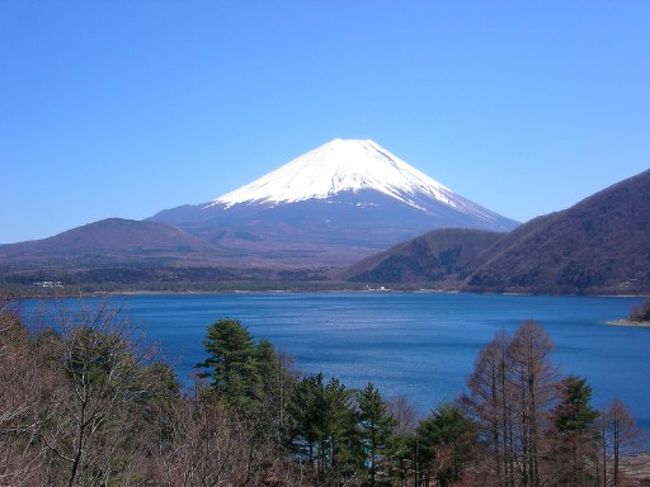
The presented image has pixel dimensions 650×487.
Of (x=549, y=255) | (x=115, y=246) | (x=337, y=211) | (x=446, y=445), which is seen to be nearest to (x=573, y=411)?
(x=446, y=445)

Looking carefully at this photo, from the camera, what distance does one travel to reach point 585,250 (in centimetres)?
7744

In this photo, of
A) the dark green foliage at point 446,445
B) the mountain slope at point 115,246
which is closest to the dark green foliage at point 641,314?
the dark green foliage at point 446,445

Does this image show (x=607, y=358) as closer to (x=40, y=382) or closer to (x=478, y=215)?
(x=40, y=382)

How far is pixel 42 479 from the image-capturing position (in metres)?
4.36

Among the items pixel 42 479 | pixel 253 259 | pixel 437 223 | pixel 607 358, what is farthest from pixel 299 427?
pixel 437 223

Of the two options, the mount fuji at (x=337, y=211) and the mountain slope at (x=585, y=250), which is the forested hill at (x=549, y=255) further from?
the mount fuji at (x=337, y=211)

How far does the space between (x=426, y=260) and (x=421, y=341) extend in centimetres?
→ 6763

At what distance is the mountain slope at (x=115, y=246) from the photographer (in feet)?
384

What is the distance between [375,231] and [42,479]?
15707 centimetres

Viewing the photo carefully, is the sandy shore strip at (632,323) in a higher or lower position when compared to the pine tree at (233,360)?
lower

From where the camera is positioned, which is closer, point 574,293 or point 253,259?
point 574,293

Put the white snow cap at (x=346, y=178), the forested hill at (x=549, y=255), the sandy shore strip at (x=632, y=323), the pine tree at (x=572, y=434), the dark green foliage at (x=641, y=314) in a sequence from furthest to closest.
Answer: the white snow cap at (x=346, y=178) < the forested hill at (x=549, y=255) < the dark green foliage at (x=641, y=314) < the sandy shore strip at (x=632, y=323) < the pine tree at (x=572, y=434)

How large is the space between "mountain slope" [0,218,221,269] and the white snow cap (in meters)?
40.4

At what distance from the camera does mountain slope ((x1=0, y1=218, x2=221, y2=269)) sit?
117 m
